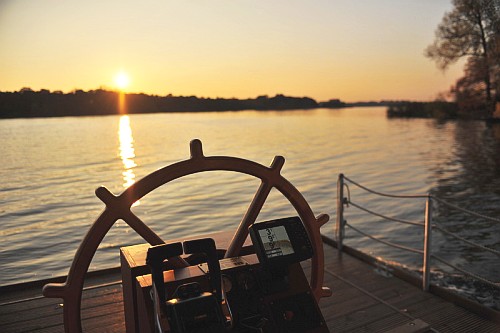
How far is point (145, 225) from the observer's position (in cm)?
231

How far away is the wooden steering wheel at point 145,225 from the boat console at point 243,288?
270 millimetres

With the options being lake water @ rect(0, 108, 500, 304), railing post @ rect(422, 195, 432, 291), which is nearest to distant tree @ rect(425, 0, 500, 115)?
lake water @ rect(0, 108, 500, 304)

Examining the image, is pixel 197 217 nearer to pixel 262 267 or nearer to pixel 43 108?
pixel 43 108

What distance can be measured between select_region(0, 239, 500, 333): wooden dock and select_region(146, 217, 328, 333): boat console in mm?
1143

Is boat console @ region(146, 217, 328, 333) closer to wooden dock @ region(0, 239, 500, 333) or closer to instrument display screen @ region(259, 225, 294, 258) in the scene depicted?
instrument display screen @ region(259, 225, 294, 258)

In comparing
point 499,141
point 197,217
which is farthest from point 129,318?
point 499,141

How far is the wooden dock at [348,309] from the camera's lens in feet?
10.6

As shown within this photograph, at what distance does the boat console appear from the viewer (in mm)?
1801

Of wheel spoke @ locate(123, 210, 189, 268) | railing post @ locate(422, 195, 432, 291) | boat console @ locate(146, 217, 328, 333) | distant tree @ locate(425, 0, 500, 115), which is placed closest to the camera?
boat console @ locate(146, 217, 328, 333)

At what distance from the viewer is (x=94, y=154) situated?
67.7 feet

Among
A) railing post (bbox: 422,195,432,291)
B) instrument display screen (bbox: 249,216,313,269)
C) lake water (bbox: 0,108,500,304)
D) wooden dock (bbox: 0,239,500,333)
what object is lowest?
lake water (bbox: 0,108,500,304)

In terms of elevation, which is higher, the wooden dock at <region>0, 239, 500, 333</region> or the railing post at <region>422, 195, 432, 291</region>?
the railing post at <region>422, 195, 432, 291</region>

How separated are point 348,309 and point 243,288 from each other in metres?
1.65

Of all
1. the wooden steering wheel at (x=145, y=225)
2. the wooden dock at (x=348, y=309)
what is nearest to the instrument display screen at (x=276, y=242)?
the wooden steering wheel at (x=145, y=225)
